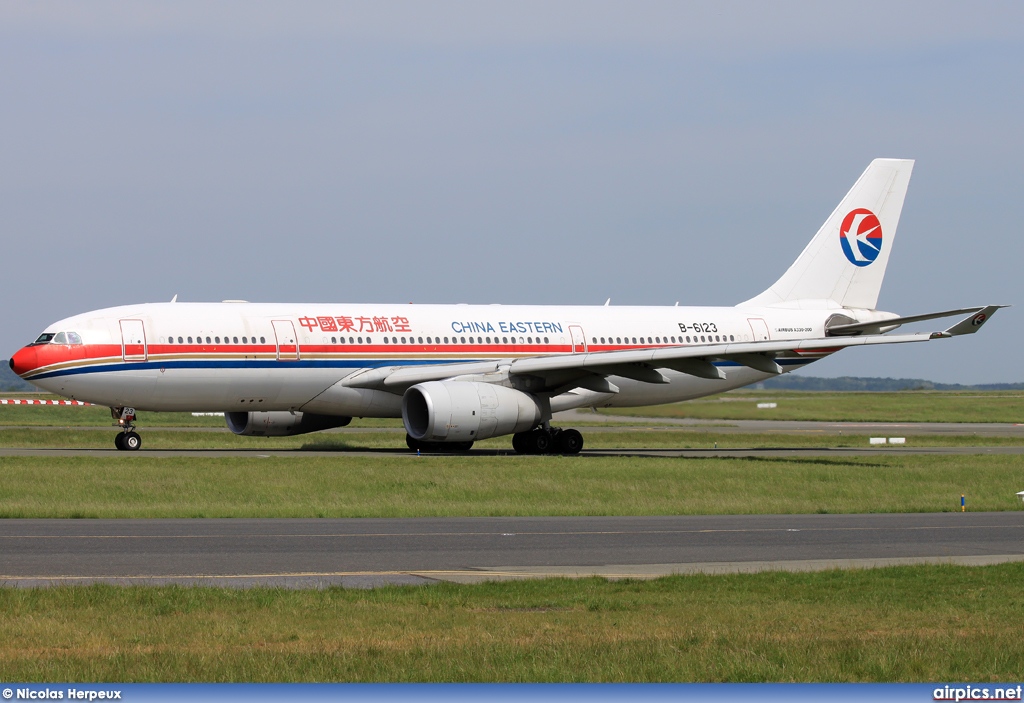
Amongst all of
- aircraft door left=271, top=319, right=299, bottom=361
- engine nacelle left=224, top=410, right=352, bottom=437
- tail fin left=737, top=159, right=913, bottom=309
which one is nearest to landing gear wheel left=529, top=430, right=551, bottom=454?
engine nacelle left=224, top=410, right=352, bottom=437

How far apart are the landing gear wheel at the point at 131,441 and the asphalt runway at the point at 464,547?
1602 cm

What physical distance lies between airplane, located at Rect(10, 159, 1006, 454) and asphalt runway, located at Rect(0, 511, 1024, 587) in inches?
525

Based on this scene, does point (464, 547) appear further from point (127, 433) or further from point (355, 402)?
point (127, 433)

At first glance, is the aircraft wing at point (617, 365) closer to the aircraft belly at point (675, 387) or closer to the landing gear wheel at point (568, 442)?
the landing gear wheel at point (568, 442)

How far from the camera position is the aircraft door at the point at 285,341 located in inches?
1457

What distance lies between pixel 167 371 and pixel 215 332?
1.66 meters

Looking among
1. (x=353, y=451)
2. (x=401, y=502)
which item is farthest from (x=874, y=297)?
(x=401, y=502)

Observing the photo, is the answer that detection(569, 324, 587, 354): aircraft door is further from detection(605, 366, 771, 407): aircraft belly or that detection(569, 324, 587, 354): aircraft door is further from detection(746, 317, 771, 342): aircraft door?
detection(746, 317, 771, 342): aircraft door

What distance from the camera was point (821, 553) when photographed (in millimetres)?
18516

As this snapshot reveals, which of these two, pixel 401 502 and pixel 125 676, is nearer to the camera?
pixel 125 676

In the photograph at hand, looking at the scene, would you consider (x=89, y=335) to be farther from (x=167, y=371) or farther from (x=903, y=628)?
(x=903, y=628)

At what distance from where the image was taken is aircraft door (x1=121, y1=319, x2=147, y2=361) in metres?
35.5

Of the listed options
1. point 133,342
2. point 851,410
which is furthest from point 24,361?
point 851,410

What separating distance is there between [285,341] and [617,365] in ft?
29.7
